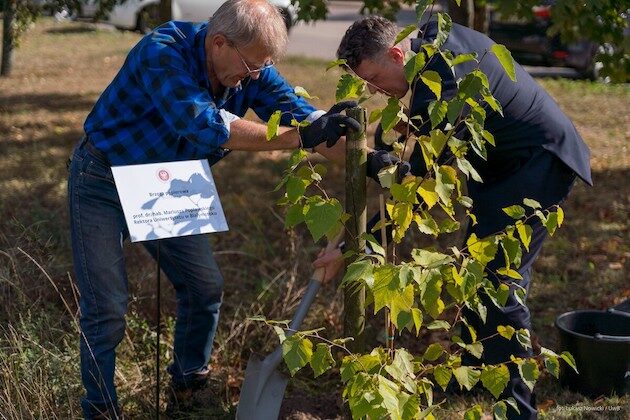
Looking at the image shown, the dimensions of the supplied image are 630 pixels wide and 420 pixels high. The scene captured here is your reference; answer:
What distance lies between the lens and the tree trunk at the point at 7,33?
8.14 m

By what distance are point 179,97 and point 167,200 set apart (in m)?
0.36

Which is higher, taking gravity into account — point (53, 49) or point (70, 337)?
point (70, 337)

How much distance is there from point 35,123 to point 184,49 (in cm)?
693

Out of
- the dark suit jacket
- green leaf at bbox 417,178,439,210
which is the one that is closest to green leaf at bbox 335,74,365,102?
green leaf at bbox 417,178,439,210

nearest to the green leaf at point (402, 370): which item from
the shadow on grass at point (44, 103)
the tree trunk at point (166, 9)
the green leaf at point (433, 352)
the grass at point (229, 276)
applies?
the green leaf at point (433, 352)

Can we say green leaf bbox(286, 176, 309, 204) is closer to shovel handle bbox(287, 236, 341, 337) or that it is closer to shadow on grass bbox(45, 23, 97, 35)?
shovel handle bbox(287, 236, 341, 337)

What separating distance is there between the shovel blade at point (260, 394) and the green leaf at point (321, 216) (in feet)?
4.70

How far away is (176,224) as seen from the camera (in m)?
3.35

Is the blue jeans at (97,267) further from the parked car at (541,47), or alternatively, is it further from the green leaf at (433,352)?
the parked car at (541,47)

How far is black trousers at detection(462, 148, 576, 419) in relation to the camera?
366 centimetres

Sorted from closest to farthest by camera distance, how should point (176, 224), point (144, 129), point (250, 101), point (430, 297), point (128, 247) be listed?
point (430, 297), point (176, 224), point (144, 129), point (250, 101), point (128, 247)

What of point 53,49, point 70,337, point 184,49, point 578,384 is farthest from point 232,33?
point 53,49

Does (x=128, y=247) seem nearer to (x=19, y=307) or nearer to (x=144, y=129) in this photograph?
(x=19, y=307)

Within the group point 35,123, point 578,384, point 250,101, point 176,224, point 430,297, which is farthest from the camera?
point 35,123
